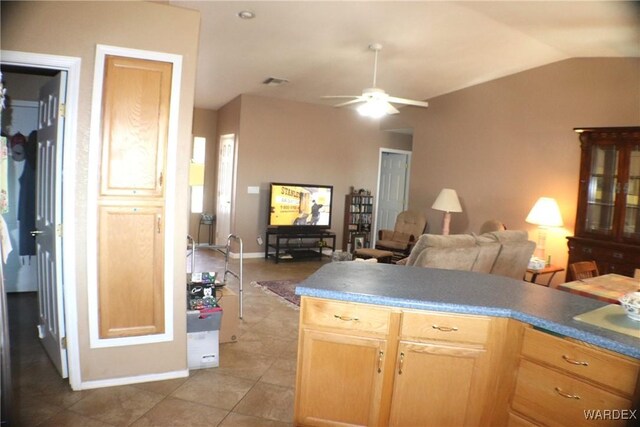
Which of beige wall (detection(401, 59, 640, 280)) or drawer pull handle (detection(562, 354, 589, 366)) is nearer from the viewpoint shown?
drawer pull handle (detection(562, 354, 589, 366))

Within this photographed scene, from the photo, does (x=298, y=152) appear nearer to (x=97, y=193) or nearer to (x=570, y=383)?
(x=97, y=193)

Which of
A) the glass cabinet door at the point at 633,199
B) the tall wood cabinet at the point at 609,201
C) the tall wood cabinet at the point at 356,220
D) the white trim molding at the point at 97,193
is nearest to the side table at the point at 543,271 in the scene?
the tall wood cabinet at the point at 609,201

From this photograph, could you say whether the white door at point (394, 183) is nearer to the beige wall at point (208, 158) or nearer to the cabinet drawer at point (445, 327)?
the beige wall at point (208, 158)

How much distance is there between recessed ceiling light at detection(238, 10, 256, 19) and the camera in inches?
152

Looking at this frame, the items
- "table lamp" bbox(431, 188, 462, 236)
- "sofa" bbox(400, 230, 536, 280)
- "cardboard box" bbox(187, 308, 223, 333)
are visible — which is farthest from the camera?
"table lamp" bbox(431, 188, 462, 236)

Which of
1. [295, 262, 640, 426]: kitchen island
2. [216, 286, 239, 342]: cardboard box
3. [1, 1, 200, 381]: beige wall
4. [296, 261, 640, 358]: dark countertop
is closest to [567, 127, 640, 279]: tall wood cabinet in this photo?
[296, 261, 640, 358]: dark countertop

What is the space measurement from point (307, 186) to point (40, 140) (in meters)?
4.59

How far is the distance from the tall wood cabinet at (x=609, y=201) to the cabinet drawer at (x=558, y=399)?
3.53m

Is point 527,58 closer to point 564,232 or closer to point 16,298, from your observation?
point 564,232

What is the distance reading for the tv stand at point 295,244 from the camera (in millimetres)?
6859

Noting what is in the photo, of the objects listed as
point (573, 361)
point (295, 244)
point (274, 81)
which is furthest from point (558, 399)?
point (295, 244)

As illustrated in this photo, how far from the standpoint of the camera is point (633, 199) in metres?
4.42

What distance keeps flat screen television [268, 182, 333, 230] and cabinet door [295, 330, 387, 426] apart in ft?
16.3

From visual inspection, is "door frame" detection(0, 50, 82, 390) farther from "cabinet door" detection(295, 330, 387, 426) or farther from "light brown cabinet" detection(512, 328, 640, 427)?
"light brown cabinet" detection(512, 328, 640, 427)
